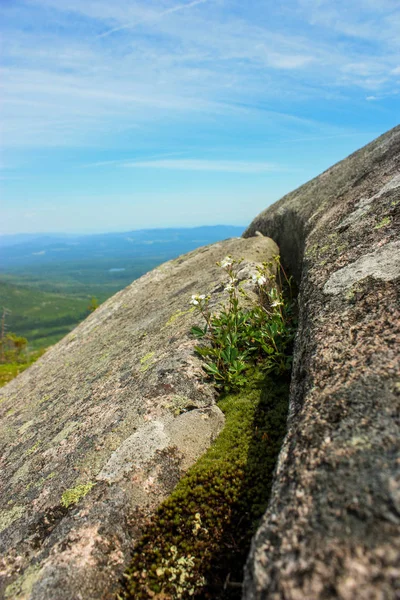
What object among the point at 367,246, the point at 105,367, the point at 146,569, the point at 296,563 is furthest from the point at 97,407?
the point at 367,246

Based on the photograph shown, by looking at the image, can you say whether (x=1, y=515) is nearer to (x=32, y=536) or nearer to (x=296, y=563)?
(x=32, y=536)

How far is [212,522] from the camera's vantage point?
3.96 meters

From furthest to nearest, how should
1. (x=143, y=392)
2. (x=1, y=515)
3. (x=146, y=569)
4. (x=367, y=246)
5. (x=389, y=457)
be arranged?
1. (x=143, y=392)
2. (x=367, y=246)
3. (x=1, y=515)
4. (x=146, y=569)
5. (x=389, y=457)

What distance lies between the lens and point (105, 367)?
8.42 metres

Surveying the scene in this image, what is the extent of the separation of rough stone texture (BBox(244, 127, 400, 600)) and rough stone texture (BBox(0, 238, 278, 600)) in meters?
1.86

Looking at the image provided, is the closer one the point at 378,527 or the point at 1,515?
the point at 378,527

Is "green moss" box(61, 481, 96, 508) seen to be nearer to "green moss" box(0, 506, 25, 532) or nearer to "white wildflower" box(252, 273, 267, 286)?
"green moss" box(0, 506, 25, 532)

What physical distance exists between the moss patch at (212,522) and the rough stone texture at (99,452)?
0.21 metres

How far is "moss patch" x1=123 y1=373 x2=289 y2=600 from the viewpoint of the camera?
350cm

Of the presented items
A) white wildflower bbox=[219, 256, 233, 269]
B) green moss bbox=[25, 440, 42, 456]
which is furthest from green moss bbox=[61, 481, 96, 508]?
white wildflower bbox=[219, 256, 233, 269]

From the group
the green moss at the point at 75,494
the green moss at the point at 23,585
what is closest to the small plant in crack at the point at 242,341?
the green moss at the point at 75,494

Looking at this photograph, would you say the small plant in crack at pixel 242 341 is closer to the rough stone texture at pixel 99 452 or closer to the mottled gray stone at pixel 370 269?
the rough stone texture at pixel 99 452

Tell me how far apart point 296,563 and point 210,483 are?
2.14 m

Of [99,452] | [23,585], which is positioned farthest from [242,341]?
[23,585]
